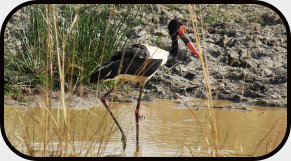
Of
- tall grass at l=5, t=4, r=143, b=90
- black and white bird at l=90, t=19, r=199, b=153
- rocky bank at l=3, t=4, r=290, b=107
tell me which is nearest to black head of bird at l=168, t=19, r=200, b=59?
black and white bird at l=90, t=19, r=199, b=153

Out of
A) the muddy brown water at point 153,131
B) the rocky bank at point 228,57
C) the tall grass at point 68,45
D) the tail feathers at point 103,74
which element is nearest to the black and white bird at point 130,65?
the tail feathers at point 103,74

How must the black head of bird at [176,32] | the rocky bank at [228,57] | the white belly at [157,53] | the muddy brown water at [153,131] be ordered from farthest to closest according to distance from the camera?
the rocky bank at [228,57], the black head of bird at [176,32], the white belly at [157,53], the muddy brown water at [153,131]

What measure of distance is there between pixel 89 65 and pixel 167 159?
8.62ft

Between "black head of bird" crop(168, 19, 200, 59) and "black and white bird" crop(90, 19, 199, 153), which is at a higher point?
"black head of bird" crop(168, 19, 200, 59)

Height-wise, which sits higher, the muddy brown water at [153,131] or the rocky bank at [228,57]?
the rocky bank at [228,57]

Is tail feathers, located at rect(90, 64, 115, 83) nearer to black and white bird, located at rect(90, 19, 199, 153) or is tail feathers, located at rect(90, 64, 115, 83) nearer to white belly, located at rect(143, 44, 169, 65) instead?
black and white bird, located at rect(90, 19, 199, 153)

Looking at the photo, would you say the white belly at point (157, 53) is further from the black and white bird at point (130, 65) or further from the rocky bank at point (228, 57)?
the rocky bank at point (228, 57)

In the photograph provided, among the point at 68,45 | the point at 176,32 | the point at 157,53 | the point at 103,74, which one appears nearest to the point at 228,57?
the point at 176,32

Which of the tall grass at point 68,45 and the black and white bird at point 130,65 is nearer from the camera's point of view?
the black and white bird at point 130,65

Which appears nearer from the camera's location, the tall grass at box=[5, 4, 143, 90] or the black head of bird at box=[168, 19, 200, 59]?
the black head of bird at box=[168, 19, 200, 59]

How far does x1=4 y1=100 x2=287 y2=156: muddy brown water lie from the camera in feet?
10.5

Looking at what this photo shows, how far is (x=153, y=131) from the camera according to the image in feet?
13.7

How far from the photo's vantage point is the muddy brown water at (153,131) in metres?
3.19

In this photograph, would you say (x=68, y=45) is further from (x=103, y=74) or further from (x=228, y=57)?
(x=228, y=57)
